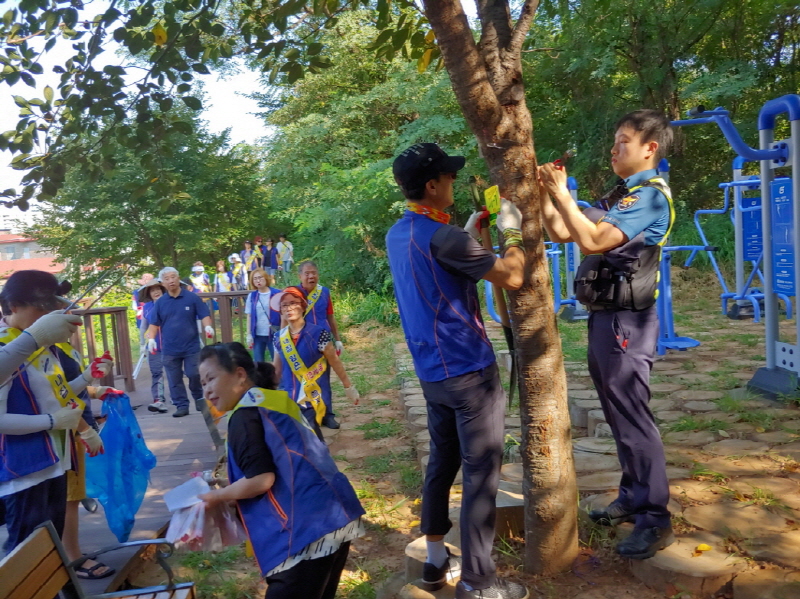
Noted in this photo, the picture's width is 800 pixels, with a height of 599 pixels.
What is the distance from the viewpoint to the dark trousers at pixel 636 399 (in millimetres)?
2744

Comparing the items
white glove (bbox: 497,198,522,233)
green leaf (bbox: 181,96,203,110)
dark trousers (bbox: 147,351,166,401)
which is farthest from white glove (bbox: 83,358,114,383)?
dark trousers (bbox: 147,351,166,401)

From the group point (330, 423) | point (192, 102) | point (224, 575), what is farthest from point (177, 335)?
point (192, 102)

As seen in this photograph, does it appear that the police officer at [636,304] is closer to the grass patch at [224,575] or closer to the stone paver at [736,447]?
the stone paver at [736,447]

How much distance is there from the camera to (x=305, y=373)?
5.52 metres

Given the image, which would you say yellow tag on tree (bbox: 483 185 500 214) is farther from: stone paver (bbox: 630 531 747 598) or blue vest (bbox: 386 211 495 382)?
stone paver (bbox: 630 531 747 598)

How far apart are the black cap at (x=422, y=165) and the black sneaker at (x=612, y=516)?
1.66 m

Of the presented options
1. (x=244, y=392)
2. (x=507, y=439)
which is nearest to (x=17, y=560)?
(x=244, y=392)

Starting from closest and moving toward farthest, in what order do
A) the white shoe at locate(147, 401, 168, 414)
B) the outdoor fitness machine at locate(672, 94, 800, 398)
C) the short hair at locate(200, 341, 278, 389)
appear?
the short hair at locate(200, 341, 278, 389), the outdoor fitness machine at locate(672, 94, 800, 398), the white shoe at locate(147, 401, 168, 414)

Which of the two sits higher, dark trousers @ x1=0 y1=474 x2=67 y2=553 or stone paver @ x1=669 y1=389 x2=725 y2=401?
dark trousers @ x1=0 y1=474 x2=67 y2=553

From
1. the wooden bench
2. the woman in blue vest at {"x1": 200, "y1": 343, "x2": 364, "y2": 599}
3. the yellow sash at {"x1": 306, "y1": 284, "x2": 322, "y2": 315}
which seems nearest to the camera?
the wooden bench

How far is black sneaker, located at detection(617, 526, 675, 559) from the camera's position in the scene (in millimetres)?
2709

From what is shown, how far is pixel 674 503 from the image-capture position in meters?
3.26

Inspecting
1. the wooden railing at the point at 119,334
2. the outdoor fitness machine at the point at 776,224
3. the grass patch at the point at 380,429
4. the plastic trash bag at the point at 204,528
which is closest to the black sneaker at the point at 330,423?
the grass patch at the point at 380,429

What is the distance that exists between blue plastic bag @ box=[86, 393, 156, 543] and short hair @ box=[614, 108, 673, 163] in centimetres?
306
